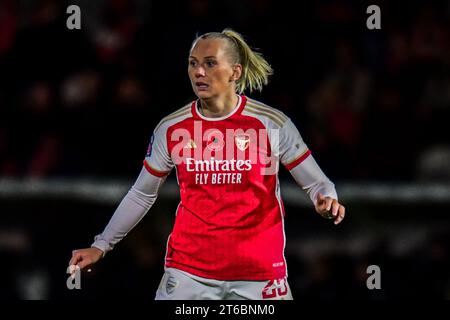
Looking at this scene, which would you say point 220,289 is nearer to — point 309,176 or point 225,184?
point 225,184

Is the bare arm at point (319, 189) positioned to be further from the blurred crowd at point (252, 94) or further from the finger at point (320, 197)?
the blurred crowd at point (252, 94)

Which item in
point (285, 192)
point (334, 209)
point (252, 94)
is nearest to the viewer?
point (334, 209)

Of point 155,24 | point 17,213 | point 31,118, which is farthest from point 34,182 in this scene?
point 155,24

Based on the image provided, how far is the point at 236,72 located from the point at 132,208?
0.78 metres

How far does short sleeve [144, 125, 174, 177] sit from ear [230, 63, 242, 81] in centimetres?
38

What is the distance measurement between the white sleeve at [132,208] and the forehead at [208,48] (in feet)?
1.97

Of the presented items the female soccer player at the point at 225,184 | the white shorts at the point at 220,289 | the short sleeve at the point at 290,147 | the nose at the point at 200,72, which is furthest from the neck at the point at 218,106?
the white shorts at the point at 220,289

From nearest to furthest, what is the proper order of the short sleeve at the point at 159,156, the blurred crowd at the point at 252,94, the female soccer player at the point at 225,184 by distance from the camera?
the female soccer player at the point at 225,184 → the short sleeve at the point at 159,156 → the blurred crowd at the point at 252,94

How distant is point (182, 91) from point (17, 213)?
140 cm

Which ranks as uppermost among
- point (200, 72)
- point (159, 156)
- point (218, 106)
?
point (200, 72)

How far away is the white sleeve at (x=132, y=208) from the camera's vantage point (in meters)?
4.85

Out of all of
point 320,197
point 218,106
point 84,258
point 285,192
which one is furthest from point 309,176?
point 285,192

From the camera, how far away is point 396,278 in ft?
21.1

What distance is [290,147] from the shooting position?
4703mm
